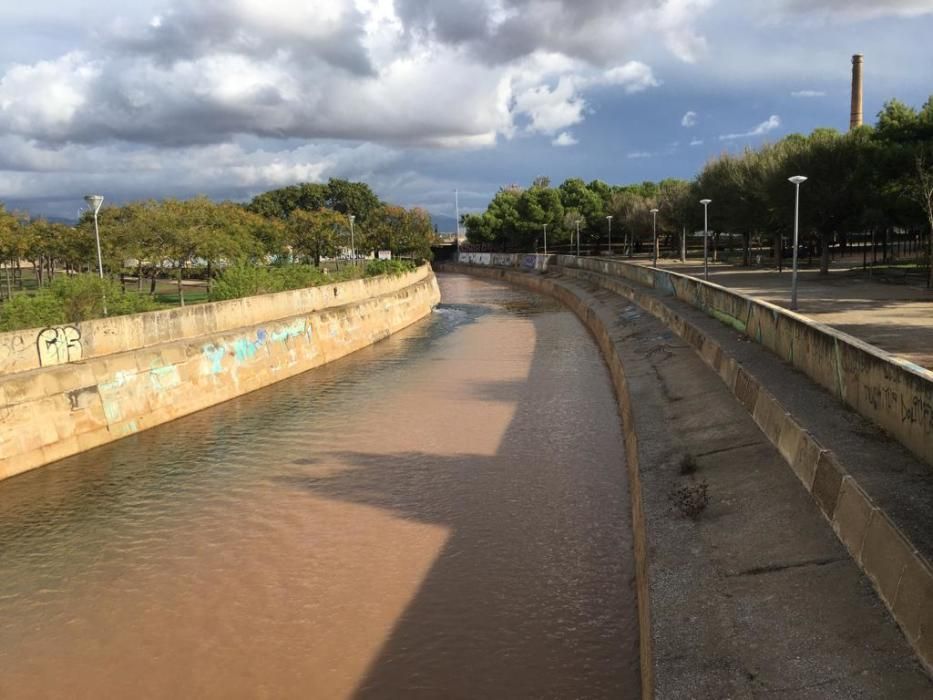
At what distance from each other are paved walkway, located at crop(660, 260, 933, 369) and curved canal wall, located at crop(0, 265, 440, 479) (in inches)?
628

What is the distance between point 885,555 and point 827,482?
1.82 meters

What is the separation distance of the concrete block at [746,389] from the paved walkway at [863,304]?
10.5 ft

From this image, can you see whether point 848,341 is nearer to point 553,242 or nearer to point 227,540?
point 227,540

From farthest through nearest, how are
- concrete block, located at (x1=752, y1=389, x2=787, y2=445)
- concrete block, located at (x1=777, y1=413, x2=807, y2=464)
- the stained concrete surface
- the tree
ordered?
the tree
concrete block, located at (x1=752, y1=389, x2=787, y2=445)
concrete block, located at (x1=777, y1=413, x2=807, y2=464)
the stained concrete surface

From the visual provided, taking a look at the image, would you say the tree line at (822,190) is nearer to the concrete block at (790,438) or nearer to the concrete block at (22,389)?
the concrete block at (790,438)

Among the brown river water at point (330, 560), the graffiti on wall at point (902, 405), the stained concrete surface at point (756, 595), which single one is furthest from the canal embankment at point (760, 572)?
the brown river water at point (330, 560)

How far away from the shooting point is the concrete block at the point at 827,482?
7750mm

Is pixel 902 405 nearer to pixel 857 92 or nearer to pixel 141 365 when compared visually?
pixel 141 365

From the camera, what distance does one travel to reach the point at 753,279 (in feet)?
127

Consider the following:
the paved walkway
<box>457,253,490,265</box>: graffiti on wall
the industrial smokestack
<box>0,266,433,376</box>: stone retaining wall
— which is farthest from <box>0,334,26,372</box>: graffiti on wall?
<box>457,253,490,265</box>: graffiti on wall

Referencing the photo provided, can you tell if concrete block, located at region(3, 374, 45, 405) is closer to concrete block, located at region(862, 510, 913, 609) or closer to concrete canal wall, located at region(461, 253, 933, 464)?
concrete block, located at region(862, 510, 913, 609)

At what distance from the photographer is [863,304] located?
23672mm

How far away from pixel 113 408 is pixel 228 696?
1088 cm

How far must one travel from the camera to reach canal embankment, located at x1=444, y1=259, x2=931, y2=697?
5.71 metres
